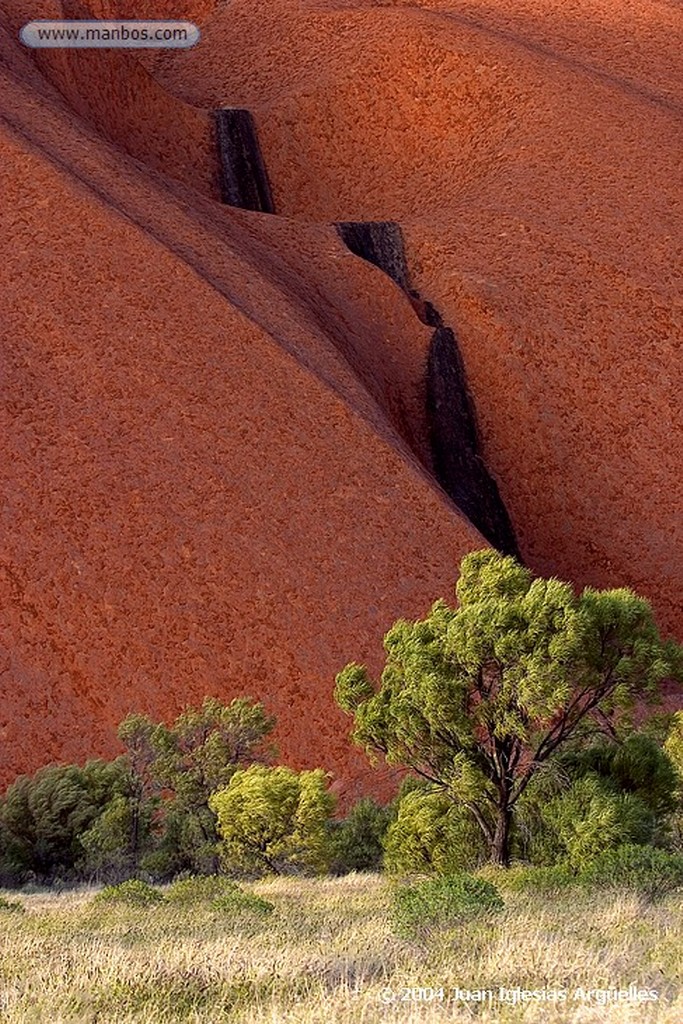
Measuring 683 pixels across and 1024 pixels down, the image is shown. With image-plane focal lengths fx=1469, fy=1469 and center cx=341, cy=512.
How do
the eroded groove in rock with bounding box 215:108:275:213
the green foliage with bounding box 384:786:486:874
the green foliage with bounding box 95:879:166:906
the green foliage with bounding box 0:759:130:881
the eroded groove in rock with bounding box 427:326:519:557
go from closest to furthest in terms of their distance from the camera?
the green foliage with bounding box 95:879:166:906
the green foliage with bounding box 384:786:486:874
the green foliage with bounding box 0:759:130:881
the eroded groove in rock with bounding box 427:326:519:557
the eroded groove in rock with bounding box 215:108:275:213

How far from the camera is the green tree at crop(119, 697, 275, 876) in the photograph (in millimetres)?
20625

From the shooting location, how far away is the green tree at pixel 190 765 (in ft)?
67.7

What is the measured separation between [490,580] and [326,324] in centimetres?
2053

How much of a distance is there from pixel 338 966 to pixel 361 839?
11.5 meters

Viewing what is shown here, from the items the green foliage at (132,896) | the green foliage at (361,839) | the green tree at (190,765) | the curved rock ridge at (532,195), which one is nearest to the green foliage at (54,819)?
the green tree at (190,765)

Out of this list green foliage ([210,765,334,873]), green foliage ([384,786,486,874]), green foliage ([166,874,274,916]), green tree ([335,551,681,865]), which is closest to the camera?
green foliage ([166,874,274,916])

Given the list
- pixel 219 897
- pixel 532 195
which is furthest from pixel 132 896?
pixel 532 195

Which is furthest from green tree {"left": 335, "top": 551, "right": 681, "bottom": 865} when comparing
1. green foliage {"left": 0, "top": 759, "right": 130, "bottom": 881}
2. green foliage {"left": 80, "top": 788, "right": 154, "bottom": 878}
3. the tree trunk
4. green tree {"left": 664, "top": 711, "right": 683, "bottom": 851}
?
green foliage {"left": 0, "top": 759, "right": 130, "bottom": 881}

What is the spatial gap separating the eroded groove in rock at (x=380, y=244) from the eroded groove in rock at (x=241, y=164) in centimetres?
569

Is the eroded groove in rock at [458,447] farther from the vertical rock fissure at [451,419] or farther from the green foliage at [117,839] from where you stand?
the green foliage at [117,839]

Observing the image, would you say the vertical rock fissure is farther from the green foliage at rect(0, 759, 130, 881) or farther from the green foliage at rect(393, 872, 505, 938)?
the green foliage at rect(393, 872, 505, 938)

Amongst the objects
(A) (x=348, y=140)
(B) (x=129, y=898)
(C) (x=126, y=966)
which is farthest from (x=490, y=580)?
(A) (x=348, y=140)

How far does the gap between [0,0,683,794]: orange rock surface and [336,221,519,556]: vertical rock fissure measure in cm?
39

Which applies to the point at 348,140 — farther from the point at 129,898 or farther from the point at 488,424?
Result: the point at 129,898
